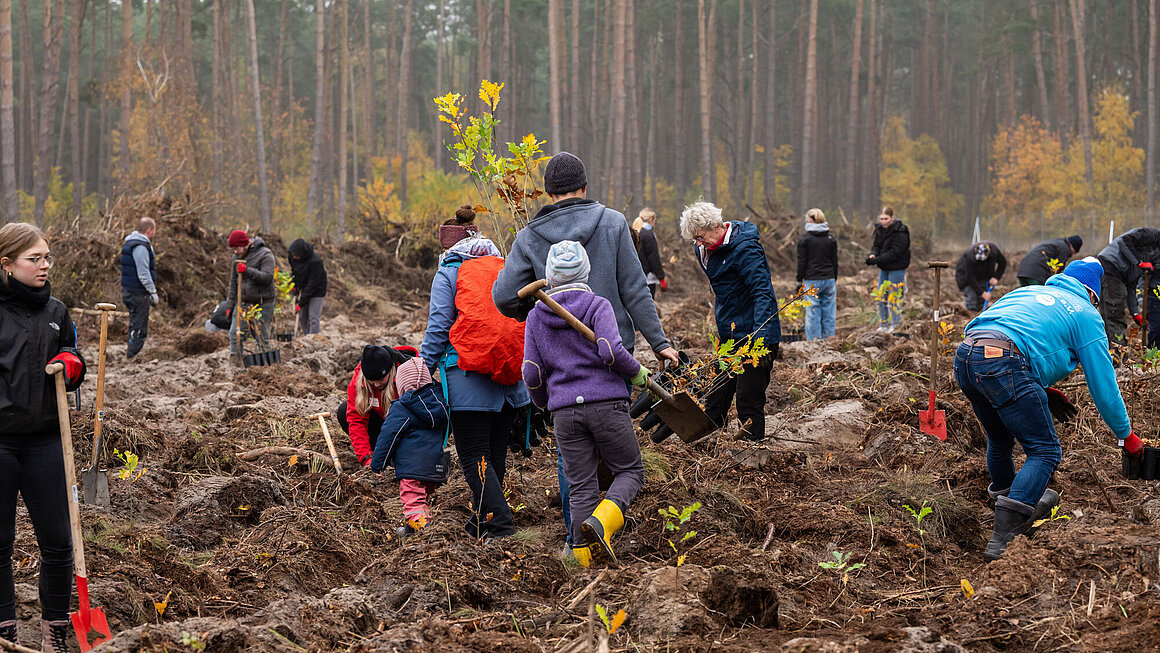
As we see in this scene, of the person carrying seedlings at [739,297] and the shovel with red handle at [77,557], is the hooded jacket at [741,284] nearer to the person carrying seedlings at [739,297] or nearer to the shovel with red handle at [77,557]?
the person carrying seedlings at [739,297]

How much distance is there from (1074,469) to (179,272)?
1441 centimetres

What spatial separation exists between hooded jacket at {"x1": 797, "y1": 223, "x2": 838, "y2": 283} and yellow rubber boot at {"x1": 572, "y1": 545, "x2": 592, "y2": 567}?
806 centimetres

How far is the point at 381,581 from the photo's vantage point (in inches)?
176

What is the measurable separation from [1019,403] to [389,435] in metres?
3.10

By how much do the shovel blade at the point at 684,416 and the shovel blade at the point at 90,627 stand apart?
2556mm

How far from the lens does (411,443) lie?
214 inches

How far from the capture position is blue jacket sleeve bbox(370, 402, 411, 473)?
17.7 ft

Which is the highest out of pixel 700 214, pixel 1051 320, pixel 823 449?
pixel 700 214

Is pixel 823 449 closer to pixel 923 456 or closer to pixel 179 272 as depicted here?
pixel 923 456

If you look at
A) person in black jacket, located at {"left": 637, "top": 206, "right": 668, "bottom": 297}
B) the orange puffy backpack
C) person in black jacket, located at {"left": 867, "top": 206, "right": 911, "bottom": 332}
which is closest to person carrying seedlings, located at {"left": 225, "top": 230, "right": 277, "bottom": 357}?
person in black jacket, located at {"left": 637, "top": 206, "right": 668, "bottom": 297}

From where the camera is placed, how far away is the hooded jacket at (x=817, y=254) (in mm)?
12094

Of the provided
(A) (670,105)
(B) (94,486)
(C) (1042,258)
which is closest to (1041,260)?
(C) (1042,258)

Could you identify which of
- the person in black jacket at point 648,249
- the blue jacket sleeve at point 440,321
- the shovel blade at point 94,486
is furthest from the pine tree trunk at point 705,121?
the blue jacket sleeve at point 440,321

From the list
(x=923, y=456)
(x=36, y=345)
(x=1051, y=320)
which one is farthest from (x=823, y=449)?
(x=36, y=345)
